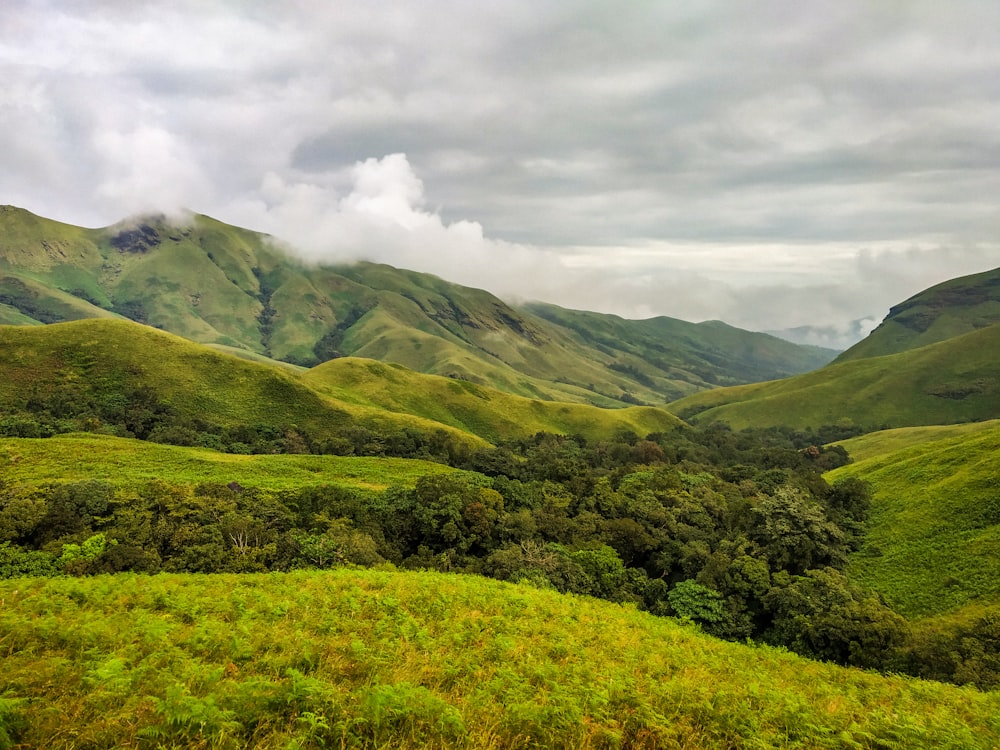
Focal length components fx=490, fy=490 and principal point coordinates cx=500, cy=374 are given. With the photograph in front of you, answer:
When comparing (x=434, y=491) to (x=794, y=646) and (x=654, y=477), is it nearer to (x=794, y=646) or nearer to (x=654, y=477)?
(x=794, y=646)

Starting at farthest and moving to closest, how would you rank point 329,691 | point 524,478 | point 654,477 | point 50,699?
1. point 524,478
2. point 654,477
3. point 329,691
4. point 50,699

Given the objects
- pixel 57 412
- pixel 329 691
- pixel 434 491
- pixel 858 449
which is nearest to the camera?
pixel 329 691

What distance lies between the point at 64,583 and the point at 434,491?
121 ft

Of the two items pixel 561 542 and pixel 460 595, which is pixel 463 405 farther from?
pixel 460 595

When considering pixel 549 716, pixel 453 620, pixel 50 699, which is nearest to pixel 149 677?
pixel 50 699

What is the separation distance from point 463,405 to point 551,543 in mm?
124177

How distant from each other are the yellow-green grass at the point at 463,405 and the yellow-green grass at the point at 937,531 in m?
107

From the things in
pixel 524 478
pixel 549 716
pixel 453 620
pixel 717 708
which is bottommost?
pixel 524 478

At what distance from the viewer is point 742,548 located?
4750cm

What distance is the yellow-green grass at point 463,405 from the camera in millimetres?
159875

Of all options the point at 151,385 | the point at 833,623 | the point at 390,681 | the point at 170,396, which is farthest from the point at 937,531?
the point at 151,385

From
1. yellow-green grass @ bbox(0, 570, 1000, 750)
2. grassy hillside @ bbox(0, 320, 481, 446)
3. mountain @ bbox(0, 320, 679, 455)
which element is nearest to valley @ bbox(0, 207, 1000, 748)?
yellow-green grass @ bbox(0, 570, 1000, 750)

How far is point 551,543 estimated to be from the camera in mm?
47469

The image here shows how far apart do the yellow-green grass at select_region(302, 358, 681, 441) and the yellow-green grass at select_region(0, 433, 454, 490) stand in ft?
228
